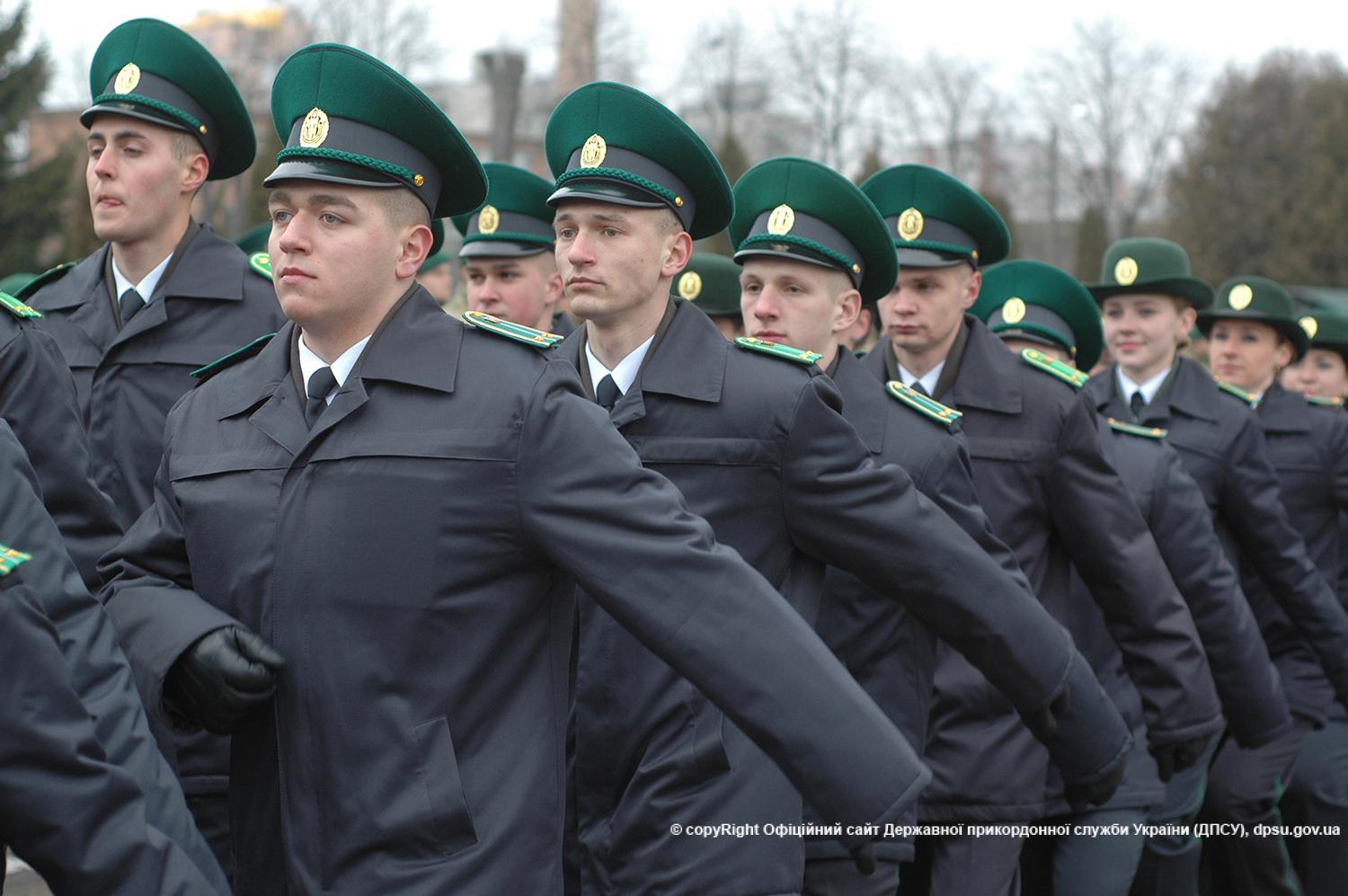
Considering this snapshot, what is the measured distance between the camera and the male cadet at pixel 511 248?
738 centimetres

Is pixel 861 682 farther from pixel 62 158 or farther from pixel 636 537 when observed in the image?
pixel 62 158

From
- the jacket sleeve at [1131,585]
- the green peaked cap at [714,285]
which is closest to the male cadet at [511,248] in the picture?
the green peaked cap at [714,285]

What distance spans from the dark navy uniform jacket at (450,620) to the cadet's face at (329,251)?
0.14m

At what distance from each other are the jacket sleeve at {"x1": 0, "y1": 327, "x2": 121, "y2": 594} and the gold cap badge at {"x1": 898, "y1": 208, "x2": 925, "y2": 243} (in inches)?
126

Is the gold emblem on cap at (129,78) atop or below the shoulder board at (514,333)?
atop

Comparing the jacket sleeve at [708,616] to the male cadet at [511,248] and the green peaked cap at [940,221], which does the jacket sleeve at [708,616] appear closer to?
the green peaked cap at [940,221]

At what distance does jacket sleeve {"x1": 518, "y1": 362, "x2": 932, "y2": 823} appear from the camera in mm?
3145

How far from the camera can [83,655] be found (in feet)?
9.50

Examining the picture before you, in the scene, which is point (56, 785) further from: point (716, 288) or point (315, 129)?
point (716, 288)

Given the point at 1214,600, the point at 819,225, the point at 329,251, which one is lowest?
the point at 1214,600

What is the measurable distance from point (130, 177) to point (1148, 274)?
5.07 meters

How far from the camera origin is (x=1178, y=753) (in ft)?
20.6

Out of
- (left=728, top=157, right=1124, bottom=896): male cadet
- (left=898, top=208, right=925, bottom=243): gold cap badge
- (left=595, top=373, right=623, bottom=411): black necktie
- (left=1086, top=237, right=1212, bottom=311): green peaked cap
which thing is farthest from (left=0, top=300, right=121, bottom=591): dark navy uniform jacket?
(left=1086, top=237, right=1212, bottom=311): green peaked cap

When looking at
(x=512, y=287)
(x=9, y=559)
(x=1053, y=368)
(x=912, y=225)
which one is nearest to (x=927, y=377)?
(x=1053, y=368)
